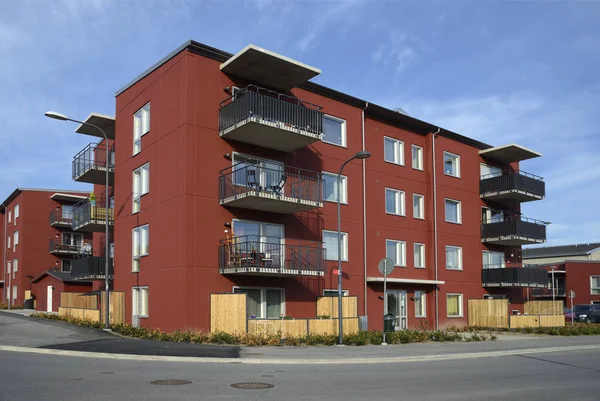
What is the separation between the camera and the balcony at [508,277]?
118 ft

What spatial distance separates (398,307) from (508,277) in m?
8.65

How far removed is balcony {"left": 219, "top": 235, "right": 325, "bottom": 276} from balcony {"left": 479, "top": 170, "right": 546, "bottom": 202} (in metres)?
15.3

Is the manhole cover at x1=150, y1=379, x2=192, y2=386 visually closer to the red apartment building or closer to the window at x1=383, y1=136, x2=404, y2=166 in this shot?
the red apartment building

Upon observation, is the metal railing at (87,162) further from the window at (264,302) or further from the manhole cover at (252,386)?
the manhole cover at (252,386)

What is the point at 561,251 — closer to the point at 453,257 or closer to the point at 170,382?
the point at 453,257

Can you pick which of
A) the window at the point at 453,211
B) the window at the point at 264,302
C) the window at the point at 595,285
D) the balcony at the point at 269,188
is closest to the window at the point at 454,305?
the window at the point at 453,211

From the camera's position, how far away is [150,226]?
25203mm

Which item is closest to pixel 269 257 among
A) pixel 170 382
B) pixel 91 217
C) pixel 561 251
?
pixel 91 217

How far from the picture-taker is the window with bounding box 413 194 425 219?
110 ft

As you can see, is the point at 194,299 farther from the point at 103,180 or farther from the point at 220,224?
the point at 103,180

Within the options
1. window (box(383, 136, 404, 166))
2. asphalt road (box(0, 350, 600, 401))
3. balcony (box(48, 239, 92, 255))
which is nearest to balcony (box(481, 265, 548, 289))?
window (box(383, 136, 404, 166))

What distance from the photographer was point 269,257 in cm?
2417

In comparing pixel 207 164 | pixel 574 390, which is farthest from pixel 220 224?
pixel 574 390

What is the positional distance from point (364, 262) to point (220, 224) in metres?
8.58
